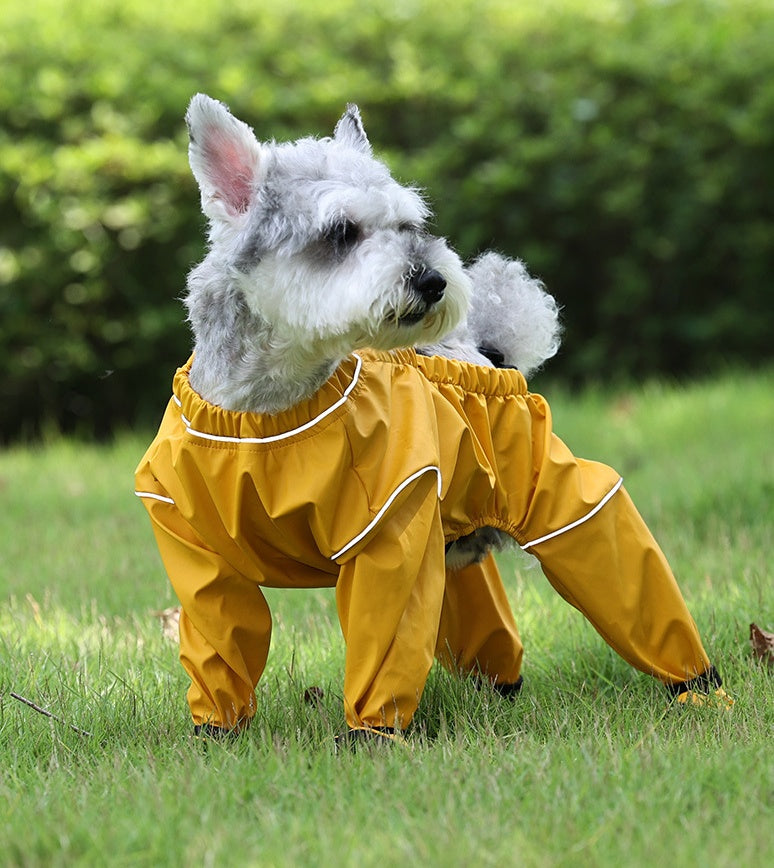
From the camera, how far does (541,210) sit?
894 centimetres

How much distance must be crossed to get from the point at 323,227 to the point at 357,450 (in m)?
0.57

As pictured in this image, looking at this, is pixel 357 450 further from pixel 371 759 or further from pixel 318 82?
pixel 318 82

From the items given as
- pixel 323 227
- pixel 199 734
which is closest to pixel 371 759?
pixel 199 734

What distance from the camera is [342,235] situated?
123 inches

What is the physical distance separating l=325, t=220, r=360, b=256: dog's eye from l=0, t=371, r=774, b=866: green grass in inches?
49.7

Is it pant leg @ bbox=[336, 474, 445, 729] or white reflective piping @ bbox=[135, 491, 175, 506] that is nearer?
pant leg @ bbox=[336, 474, 445, 729]

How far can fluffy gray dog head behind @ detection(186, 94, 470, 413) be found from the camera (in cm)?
307

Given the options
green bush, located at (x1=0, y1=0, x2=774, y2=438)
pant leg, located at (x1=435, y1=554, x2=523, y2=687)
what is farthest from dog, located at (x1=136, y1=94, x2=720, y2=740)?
green bush, located at (x1=0, y1=0, x2=774, y2=438)

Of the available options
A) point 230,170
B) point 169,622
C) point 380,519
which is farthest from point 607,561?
point 169,622

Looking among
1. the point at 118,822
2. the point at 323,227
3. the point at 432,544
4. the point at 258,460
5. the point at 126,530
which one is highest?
the point at 323,227

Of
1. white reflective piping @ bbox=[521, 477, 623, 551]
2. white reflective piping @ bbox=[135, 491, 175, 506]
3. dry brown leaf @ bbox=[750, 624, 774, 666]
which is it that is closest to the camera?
white reflective piping @ bbox=[135, 491, 175, 506]

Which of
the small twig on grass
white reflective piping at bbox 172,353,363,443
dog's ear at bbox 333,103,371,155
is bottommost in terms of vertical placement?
the small twig on grass

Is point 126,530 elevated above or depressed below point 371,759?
below

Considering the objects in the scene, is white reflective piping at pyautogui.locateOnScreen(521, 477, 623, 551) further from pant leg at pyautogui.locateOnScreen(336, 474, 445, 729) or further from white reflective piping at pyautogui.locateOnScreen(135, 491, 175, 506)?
white reflective piping at pyautogui.locateOnScreen(135, 491, 175, 506)
